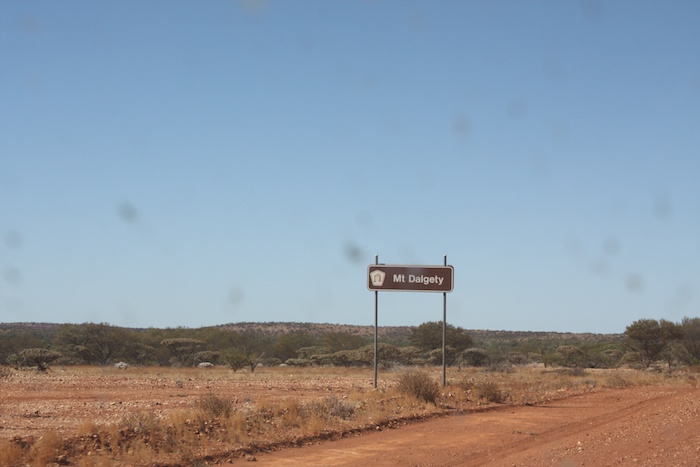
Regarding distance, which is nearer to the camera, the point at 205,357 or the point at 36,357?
the point at 36,357

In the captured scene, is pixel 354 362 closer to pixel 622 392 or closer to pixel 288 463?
pixel 622 392

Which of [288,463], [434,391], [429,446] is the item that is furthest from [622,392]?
[288,463]

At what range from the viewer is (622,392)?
26016 mm

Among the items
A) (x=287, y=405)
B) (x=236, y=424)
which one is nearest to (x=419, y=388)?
(x=287, y=405)

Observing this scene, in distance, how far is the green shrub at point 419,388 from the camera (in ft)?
66.0

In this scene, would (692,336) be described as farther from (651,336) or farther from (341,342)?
(341,342)

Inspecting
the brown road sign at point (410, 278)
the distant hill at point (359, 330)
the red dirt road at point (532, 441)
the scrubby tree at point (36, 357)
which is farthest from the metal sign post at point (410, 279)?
the distant hill at point (359, 330)

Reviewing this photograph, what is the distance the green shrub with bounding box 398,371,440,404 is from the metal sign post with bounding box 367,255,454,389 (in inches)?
147

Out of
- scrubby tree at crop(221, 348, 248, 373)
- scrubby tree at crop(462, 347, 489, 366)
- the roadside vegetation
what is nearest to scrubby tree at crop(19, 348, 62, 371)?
the roadside vegetation

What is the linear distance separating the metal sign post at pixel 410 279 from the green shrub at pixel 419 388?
373 cm

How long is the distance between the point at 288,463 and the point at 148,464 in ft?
7.84

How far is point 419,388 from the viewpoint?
2020 centimetres

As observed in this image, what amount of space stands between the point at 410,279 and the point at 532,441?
10.1 metres

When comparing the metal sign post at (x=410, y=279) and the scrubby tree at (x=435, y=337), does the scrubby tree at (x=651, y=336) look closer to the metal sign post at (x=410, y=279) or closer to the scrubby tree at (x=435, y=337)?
the scrubby tree at (x=435, y=337)
